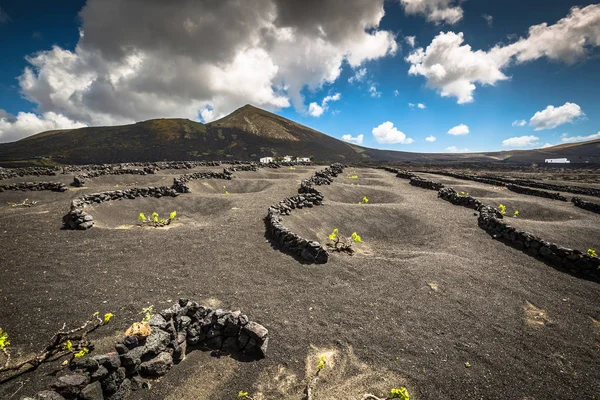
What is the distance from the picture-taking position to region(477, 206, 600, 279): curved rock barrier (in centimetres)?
1310

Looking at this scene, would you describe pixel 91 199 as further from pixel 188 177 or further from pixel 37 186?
pixel 37 186

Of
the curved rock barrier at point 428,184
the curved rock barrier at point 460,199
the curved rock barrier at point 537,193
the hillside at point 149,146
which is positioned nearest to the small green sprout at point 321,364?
the curved rock barrier at point 460,199

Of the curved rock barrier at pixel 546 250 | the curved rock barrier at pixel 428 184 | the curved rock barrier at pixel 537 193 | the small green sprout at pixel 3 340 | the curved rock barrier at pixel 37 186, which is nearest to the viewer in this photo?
the small green sprout at pixel 3 340

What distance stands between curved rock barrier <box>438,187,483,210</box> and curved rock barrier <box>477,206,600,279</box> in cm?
637

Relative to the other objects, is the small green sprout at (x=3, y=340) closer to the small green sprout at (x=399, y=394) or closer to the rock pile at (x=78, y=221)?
the rock pile at (x=78, y=221)

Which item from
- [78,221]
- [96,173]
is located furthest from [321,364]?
[96,173]

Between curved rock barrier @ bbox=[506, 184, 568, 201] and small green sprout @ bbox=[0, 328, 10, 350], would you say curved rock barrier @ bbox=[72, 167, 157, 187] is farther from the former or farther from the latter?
curved rock barrier @ bbox=[506, 184, 568, 201]

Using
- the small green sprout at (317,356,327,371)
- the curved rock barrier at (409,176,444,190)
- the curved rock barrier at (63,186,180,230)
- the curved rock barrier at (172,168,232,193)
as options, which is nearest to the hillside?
the curved rock barrier at (172,168,232,193)

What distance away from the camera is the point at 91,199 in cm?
2128

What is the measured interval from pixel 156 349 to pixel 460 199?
29.6 metres

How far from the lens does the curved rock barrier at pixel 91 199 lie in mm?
16078

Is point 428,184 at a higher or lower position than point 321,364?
higher

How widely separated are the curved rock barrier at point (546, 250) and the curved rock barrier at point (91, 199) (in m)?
27.7

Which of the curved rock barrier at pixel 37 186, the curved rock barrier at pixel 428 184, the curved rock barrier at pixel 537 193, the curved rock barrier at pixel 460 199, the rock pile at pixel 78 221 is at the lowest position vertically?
the curved rock barrier at pixel 537 193
